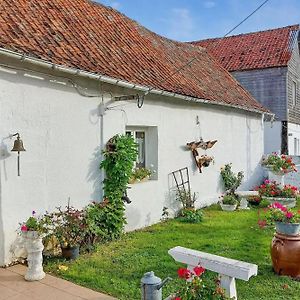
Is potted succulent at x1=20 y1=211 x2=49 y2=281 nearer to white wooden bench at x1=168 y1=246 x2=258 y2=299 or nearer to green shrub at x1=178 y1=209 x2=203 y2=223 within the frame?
white wooden bench at x1=168 y1=246 x2=258 y2=299

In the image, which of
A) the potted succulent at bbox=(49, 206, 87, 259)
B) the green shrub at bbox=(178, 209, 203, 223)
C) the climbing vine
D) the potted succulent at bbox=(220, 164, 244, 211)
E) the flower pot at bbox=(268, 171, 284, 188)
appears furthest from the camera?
the flower pot at bbox=(268, 171, 284, 188)

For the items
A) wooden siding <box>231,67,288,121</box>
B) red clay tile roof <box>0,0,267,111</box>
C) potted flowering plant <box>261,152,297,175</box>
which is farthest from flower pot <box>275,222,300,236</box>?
wooden siding <box>231,67,288,121</box>

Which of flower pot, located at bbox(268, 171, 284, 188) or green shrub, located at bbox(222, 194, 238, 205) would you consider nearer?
green shrub, located at bbox(222, 194, 238, 205)

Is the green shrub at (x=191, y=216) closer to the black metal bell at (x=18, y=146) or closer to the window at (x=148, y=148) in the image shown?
the window at (x=148, y=148)

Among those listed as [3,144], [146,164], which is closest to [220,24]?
[146,164]

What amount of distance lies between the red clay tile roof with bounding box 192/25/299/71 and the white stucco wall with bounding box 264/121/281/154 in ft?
9.84

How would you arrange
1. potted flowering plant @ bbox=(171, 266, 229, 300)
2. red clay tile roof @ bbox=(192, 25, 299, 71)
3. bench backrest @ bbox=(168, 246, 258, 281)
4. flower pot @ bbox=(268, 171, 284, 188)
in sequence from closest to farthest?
potted flowering plant @ bbox=(171, 266, 229, 300)
bench backrest @ bbox=(168, 246, 258, 281)
flower pot @ bbox=(268, 171, 284, 188)
red clay tile roof @ bbox=(192, 25, 299, 71)

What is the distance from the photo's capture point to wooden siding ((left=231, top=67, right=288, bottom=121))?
58.4ft

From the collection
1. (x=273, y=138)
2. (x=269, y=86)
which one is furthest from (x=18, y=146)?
(x=269, y=86)

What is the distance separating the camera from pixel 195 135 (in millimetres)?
10758

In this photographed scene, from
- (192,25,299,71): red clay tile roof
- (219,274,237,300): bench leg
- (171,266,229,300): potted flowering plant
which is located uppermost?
(192,25,299,71): red clay tile roof

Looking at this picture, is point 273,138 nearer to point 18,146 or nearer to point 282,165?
point 282,165

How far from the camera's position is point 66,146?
6645 millimetres

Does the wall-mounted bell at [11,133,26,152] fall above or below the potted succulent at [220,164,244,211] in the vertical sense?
above
